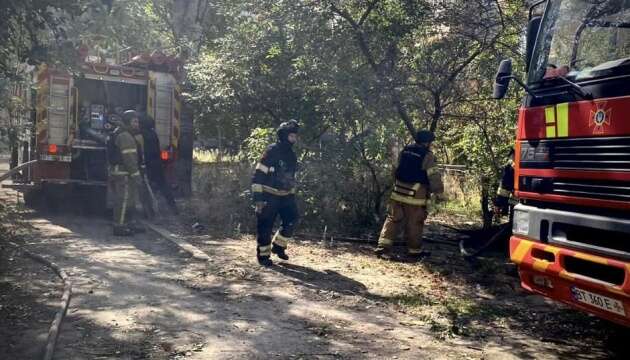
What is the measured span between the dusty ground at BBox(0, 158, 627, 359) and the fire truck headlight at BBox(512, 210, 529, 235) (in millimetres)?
949

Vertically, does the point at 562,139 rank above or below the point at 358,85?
below

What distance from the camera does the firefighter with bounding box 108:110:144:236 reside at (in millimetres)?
9000

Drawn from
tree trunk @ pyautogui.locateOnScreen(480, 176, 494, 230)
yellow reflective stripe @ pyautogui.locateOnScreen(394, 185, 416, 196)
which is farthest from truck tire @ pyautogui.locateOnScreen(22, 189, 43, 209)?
tree trunk @ pyautogui.locateOnScreen(480, 176, 494, 230)

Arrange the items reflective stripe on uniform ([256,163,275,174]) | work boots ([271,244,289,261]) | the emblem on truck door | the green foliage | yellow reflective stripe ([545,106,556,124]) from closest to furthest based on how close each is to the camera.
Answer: the emblem on truck door
yellow reflective stripe ([545,106,556,124])
reflective stripe on uniform ([256,163,275,174])
work boots ([271,244,289,261])
the green foliage

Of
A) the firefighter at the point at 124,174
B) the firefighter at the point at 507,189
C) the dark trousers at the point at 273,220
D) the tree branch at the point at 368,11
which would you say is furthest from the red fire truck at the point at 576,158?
the firefighter at the point at 124,174

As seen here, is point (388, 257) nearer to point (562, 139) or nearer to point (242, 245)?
point (242, 245)

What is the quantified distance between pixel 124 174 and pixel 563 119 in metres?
6.81

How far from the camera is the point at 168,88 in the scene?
11.6 metres

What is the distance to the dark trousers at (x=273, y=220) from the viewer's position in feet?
23.6

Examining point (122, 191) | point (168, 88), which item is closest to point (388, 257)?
point (122, 191)

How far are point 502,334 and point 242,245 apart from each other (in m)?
4.39

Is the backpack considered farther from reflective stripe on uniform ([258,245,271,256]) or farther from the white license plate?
the white license plate

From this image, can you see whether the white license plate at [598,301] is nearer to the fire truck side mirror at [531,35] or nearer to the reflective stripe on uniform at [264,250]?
the fire truck side mirror at [531,35]

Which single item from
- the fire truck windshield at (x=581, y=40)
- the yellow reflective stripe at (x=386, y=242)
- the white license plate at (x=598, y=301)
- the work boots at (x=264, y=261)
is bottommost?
the work boots at (x=264, y=261)
